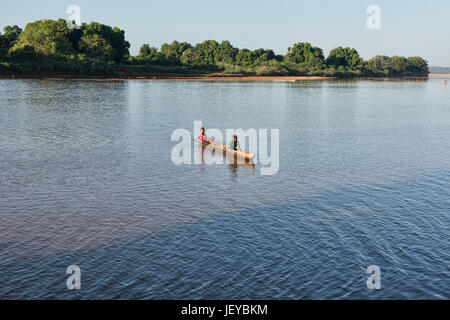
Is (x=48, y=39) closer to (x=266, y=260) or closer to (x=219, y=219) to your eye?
(x=219, y=219)

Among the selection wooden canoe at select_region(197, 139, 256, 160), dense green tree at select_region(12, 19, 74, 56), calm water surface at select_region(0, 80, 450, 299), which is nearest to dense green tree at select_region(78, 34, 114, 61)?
dense green tree at select_region(12, 19, 74, 56)

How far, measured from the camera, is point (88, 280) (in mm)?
19484

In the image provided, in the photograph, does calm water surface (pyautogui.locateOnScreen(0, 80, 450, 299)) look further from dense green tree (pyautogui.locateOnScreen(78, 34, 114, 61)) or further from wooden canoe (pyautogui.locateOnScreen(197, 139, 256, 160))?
dense green tree (pyautogui.locateOnScreen(78, 34, 114, 61))

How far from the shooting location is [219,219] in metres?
26.9

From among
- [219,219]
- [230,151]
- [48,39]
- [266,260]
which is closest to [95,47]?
[48,39]

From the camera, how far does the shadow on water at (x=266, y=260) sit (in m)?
19.0

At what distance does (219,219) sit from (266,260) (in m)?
5.91

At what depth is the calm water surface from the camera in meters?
19.6

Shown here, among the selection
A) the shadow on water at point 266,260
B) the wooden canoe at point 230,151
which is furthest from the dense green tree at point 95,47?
the shadow on water at point 266,260

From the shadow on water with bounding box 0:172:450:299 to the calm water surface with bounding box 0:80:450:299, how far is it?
8 cm

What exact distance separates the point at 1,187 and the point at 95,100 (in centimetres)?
6568

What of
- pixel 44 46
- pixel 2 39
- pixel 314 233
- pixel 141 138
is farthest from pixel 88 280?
pixel 2 39

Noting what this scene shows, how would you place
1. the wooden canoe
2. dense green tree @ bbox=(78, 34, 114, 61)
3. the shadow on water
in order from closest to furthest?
the shadow on water, the wooden canoe, dense green tree @ bbox=(78, 34, 114, 61)
